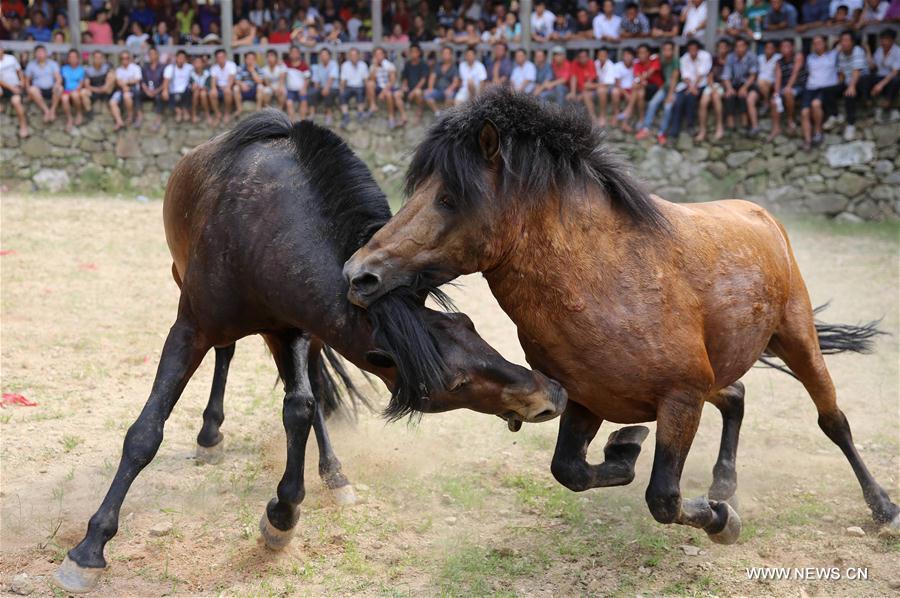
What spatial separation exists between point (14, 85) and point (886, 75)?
Answer: 14.2 m

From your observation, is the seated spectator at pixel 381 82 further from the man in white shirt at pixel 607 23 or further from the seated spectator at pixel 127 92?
the seated spectator at pixel 127 92

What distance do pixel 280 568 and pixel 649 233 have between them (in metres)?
2.24

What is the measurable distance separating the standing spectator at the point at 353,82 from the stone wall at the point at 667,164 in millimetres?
360

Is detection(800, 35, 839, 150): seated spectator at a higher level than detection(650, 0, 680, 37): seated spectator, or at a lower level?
lower

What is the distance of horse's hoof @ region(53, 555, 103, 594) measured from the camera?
3707mm

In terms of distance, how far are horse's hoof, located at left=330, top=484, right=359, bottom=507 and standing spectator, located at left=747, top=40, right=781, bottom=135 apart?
10.7m

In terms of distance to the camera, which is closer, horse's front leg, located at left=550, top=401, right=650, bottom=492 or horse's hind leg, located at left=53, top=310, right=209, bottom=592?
horse's hind leg, located at left=53, top=310, right=209, bottom=592

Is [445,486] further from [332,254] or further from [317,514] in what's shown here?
[332,254]

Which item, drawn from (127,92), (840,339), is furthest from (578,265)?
(127,92)

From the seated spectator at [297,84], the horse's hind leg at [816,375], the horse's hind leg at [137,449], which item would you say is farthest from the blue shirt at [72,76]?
the horse's hind leg at [816,375]

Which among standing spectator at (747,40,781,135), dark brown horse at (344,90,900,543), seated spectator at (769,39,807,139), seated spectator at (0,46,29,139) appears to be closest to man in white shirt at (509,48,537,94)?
standing spectator at (747,40,781,135)

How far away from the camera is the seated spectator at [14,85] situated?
1555 cm

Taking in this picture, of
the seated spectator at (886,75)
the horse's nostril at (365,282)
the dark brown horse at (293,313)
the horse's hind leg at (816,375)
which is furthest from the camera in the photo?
the seated spectator at (886,75)

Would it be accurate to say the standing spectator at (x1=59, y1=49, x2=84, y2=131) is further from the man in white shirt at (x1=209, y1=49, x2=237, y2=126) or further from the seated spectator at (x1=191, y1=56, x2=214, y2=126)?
the man in white shirt at (x1=209, y1=49, x2=237, y2=126)
